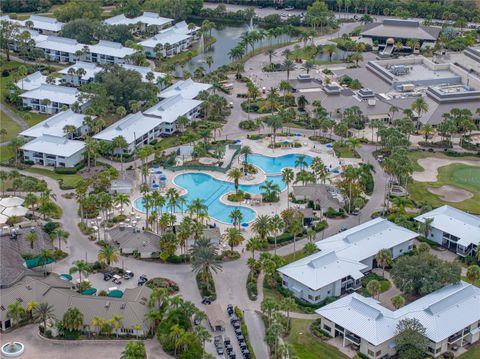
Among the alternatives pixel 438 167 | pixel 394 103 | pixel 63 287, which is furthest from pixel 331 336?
pixel 394 103

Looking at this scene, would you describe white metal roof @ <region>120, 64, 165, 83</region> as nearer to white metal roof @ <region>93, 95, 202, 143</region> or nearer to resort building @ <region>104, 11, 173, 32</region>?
white metal roof @ <region>93, 95, 202, 143</region>

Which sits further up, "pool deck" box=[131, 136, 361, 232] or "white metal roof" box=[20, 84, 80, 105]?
"white metal roof" box=[20, 84, 80, 105]

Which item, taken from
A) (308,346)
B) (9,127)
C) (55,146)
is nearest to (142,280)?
(308,346)

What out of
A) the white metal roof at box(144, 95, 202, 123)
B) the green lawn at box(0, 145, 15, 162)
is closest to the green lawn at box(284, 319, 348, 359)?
the green lawn at box(0, 145, 15, 162)

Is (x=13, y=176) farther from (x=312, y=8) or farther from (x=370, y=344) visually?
(x=312, y=8)

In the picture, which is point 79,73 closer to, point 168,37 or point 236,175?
point 168,37

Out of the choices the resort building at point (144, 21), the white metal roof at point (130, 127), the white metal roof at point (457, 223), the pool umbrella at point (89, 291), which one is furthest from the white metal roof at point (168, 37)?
the pool umbrella at point (89, 291)
